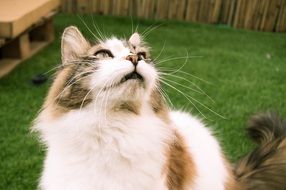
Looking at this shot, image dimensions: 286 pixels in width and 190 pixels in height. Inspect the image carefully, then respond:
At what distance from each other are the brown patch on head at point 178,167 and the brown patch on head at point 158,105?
89 mm

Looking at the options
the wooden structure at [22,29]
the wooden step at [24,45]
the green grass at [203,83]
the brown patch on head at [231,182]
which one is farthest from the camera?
the wooden step at [24,45]

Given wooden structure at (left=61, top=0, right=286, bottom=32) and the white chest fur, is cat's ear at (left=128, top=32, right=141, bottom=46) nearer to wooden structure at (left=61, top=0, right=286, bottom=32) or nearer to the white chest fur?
the white chest fur

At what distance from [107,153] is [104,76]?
0.25m

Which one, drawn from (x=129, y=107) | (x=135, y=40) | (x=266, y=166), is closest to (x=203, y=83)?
(x=266, y=166)

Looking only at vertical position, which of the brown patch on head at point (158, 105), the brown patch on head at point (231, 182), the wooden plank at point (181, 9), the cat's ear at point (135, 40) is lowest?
the wooden plank at point (181, 9)

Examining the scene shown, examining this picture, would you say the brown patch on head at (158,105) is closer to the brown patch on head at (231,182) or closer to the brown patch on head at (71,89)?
the brown patch on head at (71,89)

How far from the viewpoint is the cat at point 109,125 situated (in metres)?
1.35

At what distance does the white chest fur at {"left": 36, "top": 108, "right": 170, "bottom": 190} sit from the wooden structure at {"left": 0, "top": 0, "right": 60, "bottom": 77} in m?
2.07

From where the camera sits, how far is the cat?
135 centimetres

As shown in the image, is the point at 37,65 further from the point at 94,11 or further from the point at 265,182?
the point at 265,182

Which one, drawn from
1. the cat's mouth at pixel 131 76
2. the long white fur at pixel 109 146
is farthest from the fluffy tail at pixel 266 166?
the cat's mouth at pixel 131 76

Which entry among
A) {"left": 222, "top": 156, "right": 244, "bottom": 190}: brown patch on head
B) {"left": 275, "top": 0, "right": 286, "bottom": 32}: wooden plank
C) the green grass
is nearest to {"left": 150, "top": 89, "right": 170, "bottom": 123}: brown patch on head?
{"left": 222, "top": 156, "right": 244, "bottom": 190}: brown patch on head

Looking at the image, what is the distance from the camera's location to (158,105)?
1.49 m

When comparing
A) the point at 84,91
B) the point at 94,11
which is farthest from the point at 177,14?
the point at 84,91
